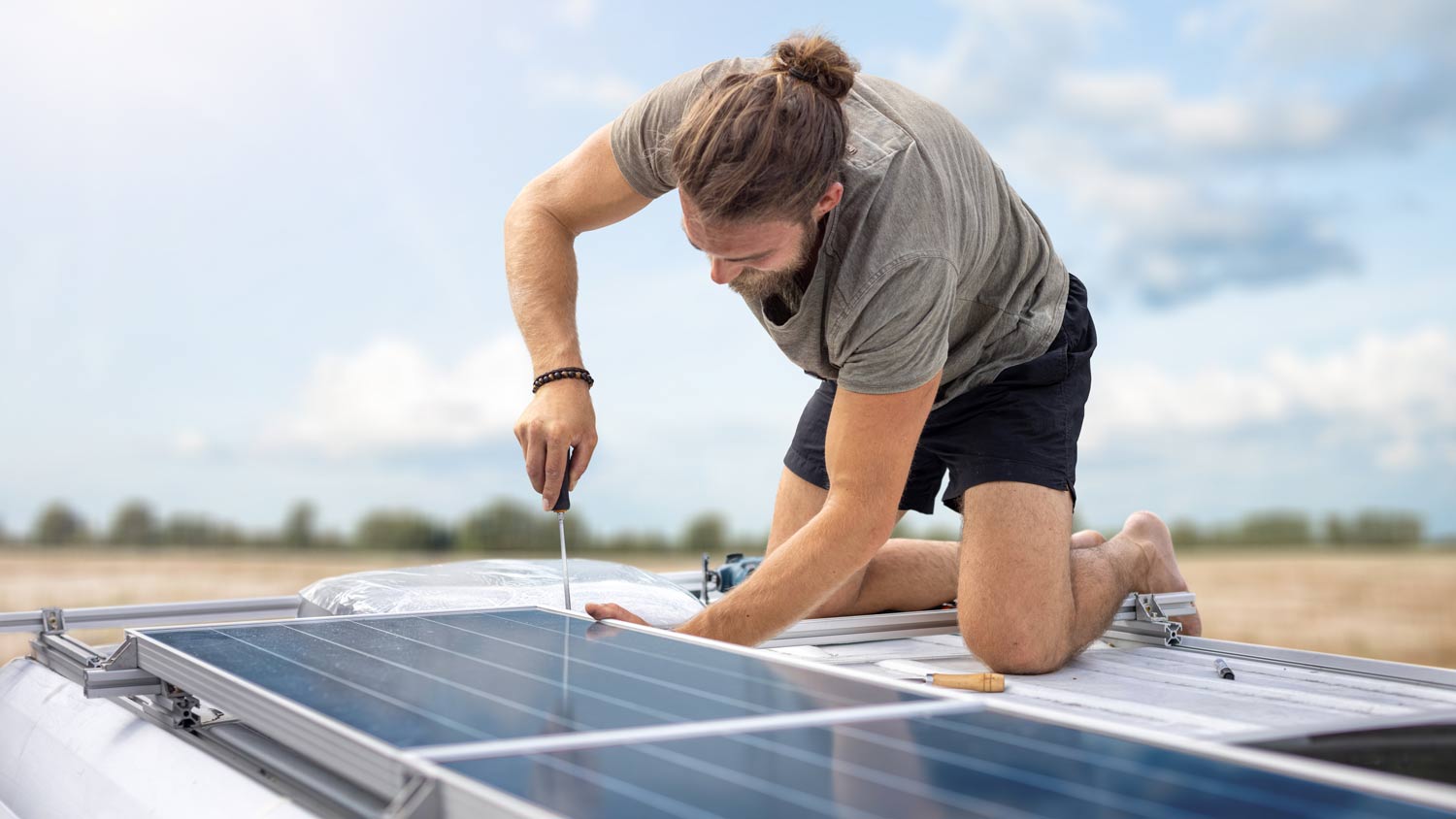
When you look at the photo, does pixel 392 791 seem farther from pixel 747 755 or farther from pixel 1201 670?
pixel 1201 670

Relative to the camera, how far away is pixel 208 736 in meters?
1.94

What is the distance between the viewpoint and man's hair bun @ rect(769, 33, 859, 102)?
227cm

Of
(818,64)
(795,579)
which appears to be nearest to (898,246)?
(818,64)

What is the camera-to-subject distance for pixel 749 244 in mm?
2213

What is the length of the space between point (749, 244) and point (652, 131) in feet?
2.21

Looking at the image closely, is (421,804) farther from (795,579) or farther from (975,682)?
(975,682)

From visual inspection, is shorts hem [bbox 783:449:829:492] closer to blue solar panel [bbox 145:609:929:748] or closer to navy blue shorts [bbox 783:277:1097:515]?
navy blue shorts [bbox 783:277:1097:515]

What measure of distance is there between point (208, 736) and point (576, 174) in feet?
5.16

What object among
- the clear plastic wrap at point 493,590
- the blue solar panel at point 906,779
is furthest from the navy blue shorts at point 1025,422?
the blue solar panel at point 906,779

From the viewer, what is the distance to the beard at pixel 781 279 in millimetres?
2355

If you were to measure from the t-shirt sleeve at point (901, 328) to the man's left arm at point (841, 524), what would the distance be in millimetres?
35

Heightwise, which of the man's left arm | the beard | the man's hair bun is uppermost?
the man's hair bun

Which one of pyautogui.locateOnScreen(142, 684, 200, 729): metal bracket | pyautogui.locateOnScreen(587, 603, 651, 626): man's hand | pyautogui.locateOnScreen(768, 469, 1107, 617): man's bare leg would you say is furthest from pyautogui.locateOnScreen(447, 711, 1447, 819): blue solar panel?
pyautogui.locateOnScreen(768, 469, 1107, 617): man's bare leg

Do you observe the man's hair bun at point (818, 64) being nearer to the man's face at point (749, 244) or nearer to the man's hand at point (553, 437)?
the man's face at point (749, 244)
